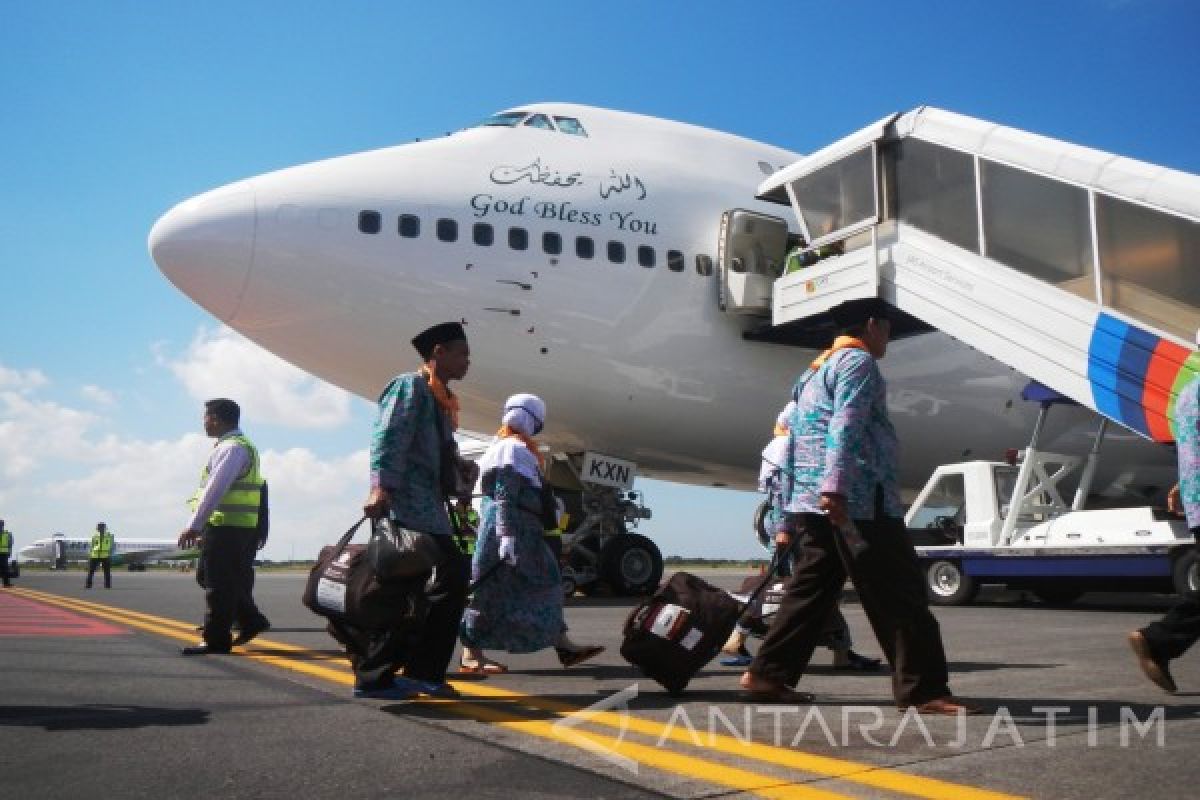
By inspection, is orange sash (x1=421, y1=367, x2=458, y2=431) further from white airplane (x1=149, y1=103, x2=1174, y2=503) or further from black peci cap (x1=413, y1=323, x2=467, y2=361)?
white airplane (x1=149, y1=103, x2=1174, y2=503)

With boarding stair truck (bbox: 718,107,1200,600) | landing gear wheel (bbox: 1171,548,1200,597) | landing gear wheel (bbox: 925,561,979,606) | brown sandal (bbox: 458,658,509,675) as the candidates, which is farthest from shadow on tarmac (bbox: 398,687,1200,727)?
landing gear wheel (bbox: 925,561,979,606)

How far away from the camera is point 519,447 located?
530cm

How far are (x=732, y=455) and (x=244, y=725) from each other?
947 centimetres

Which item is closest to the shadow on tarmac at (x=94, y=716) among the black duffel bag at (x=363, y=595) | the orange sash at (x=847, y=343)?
the black duffel bag at (x=363, y=595)

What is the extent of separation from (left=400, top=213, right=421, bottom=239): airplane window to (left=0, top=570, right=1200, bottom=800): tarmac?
212 inches

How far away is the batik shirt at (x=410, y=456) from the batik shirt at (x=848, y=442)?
5.15 feet

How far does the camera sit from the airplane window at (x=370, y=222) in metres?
10.2

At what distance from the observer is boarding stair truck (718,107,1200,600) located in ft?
27.4

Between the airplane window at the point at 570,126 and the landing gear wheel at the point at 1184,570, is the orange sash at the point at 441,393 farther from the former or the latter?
the airplane window at the point at 570,126

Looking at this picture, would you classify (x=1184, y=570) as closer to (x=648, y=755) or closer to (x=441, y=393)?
(x=441, y=393)

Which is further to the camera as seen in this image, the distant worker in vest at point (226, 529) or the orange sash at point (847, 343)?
the distant worker in vest at point (226, 529)

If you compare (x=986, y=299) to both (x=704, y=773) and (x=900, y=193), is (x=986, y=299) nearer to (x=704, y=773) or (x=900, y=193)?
(x=900, y=193)

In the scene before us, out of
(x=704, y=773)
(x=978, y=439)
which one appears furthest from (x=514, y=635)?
(x=978, y=439)

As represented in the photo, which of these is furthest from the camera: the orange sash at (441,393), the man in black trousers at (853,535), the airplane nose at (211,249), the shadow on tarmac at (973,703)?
the airplane nose at (211,249)
